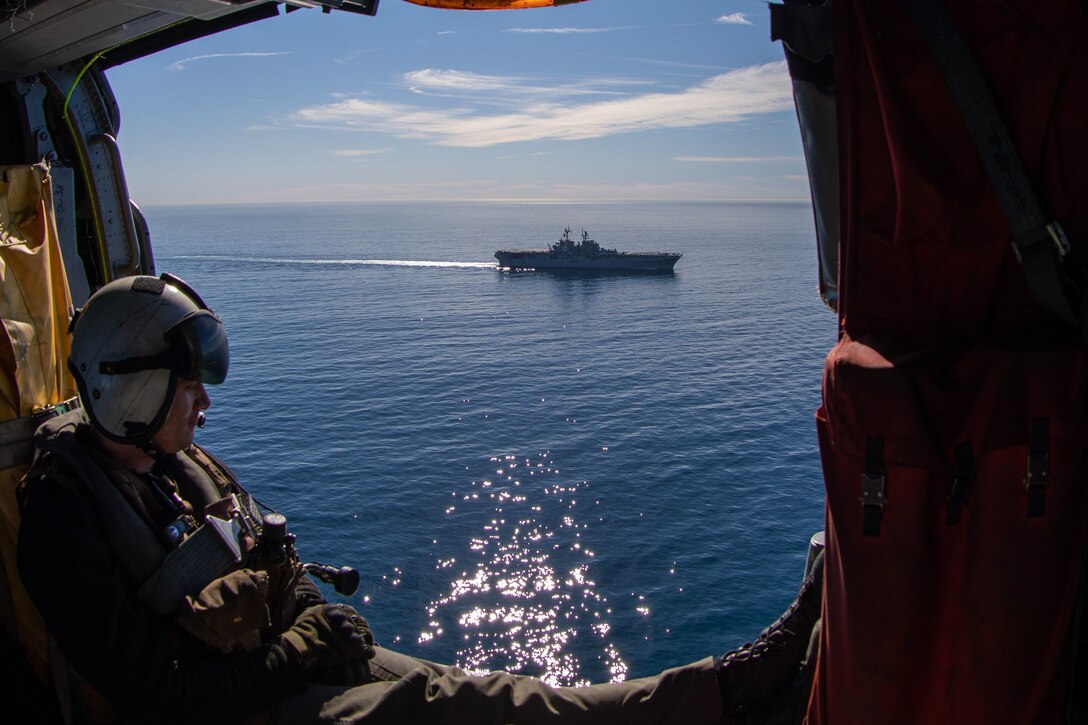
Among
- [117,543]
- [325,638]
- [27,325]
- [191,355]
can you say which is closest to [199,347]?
[191,355]

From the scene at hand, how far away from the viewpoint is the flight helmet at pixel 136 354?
10.5 feet

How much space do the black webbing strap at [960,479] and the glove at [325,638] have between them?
2553 millimetres

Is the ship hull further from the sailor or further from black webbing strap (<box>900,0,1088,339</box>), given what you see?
black webbing strap (<box>900,0,1088,339</box>)

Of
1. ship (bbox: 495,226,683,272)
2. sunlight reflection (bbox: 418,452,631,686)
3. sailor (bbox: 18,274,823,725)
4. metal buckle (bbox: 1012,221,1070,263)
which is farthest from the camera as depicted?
ship (bbox: 495,226,683,272)

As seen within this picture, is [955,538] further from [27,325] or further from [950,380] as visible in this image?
[27,325]

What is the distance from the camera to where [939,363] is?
2.11m

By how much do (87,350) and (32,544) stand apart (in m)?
0.76

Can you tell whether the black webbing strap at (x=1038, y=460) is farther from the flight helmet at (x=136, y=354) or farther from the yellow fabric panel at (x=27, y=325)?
the yellow fabric panel at (x=27, y=325)

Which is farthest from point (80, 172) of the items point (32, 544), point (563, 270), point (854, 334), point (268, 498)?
point (563, 270)

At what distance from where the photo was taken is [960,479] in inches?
79.8

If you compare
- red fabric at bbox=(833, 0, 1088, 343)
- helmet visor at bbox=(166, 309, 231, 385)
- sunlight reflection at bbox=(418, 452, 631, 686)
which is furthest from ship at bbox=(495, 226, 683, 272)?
red fabric at bbox=(833, 0, 1088, 343)

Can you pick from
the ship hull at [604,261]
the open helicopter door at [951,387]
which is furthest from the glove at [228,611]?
the ship hull at [604,261]

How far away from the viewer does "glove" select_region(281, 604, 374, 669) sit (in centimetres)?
349

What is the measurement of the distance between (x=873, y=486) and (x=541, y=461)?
3649 cm
